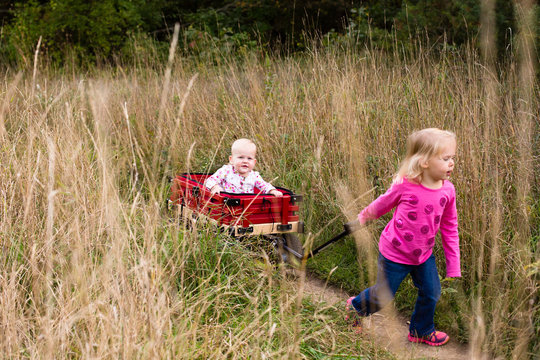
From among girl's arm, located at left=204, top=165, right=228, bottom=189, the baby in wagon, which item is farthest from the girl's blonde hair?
girl's arm, located at left=204, top=165, right=228, bottom=189

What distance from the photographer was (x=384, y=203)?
2.87m

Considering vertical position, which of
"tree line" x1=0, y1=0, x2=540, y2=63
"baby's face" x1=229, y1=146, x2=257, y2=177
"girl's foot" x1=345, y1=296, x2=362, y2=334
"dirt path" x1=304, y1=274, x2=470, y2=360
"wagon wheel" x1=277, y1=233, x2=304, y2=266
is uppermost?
"tree line" x1=0, y1=0, x2=540, y2=63

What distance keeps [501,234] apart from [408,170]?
1.03m

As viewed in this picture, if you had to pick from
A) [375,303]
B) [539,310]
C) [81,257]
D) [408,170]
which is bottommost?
[375,303]

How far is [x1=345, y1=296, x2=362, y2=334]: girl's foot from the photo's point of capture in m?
2.99

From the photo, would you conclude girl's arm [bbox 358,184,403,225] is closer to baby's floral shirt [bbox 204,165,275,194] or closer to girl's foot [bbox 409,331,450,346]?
girl's foot [bbox 409,331,450,346]

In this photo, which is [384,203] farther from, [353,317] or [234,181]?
[234,181]

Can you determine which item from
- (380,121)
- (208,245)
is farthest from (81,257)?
(380,121)

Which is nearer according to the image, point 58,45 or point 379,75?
point 379,75

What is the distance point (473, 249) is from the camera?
3297 millimetres

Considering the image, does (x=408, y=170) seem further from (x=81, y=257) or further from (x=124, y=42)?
(x=124, y=42)

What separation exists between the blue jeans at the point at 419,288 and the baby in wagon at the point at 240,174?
3.51ft

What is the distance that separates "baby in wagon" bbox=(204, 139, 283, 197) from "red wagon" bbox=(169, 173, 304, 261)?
0.16 meters

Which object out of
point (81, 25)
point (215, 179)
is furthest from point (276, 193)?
point (81, 25)
